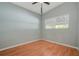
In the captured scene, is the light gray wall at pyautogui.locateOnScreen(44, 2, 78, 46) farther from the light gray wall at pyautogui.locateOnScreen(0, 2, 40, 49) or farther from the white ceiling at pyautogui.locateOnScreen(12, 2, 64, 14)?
the light gray wall at pyautogui.locateOnScreen(0, 2, 40, 49)

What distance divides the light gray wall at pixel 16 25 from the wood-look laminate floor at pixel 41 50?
0.38 ft

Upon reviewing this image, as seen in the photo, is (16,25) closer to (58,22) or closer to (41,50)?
(41,50)

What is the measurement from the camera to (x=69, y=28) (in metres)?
1.92

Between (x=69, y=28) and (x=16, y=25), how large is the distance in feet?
3.18

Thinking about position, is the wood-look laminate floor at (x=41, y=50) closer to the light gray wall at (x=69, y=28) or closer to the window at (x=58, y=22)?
the light gray wall at (x=69, y=28)

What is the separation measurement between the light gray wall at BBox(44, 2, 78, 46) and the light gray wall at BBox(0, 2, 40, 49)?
0.28m

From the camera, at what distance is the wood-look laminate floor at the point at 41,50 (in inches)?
74.5

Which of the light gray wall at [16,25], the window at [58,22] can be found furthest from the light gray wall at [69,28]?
the light gray wall at [16,25]

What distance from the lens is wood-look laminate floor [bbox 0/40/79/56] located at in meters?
1.89

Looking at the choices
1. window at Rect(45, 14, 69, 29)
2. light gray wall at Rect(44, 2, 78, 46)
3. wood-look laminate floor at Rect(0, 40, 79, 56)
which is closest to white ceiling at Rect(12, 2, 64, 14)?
light gray wall at Rect(44, 2, 78, 46)

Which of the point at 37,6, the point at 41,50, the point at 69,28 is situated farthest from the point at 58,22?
A: the point at 41,50

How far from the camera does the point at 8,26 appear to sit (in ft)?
6.21

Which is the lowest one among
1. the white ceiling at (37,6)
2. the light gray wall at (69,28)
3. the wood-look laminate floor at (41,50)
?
the wood-look laminate floor at (41,50)

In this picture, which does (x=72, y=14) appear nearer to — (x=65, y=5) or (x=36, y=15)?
(x=65, y=5)
